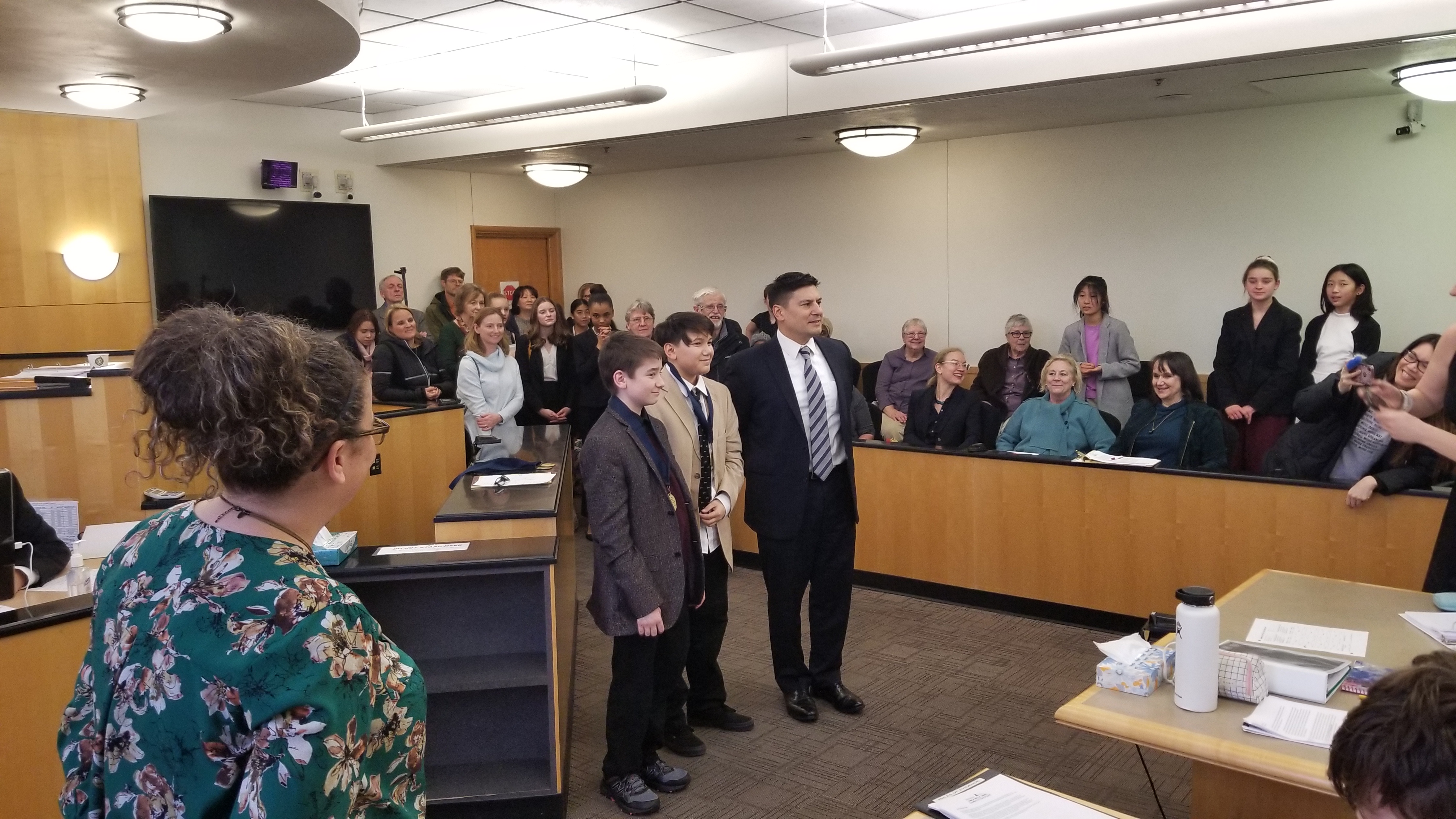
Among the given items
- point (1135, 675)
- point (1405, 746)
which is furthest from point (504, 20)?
point (1405, 746)

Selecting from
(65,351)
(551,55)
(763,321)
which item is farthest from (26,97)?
(763,321)

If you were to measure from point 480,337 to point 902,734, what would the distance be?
3454 mm

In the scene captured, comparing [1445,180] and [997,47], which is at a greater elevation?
[997,47]

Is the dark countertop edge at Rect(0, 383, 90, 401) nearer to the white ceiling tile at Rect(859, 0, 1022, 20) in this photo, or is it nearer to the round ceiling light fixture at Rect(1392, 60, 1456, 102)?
the white ceiling tile at Rect(859, 0, 1022, 20)

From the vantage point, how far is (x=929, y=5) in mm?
5781

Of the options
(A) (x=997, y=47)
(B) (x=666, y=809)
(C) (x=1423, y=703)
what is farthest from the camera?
(A) (x=997, y=47)

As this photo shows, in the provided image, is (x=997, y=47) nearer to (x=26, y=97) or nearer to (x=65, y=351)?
(x=26, y=97)

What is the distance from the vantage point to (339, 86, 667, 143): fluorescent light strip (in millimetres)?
6320

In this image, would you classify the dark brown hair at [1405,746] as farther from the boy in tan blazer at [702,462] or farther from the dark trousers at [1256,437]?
the dark trousers at [1256,437]

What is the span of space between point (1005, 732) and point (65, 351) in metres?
6.99

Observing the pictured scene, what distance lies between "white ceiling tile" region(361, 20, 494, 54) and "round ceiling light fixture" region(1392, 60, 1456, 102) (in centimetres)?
508

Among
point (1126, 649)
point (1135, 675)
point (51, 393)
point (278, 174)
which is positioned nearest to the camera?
point (1135, 675)

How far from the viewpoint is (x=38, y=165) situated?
7.29m

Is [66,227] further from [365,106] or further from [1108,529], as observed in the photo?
[1108,529]
